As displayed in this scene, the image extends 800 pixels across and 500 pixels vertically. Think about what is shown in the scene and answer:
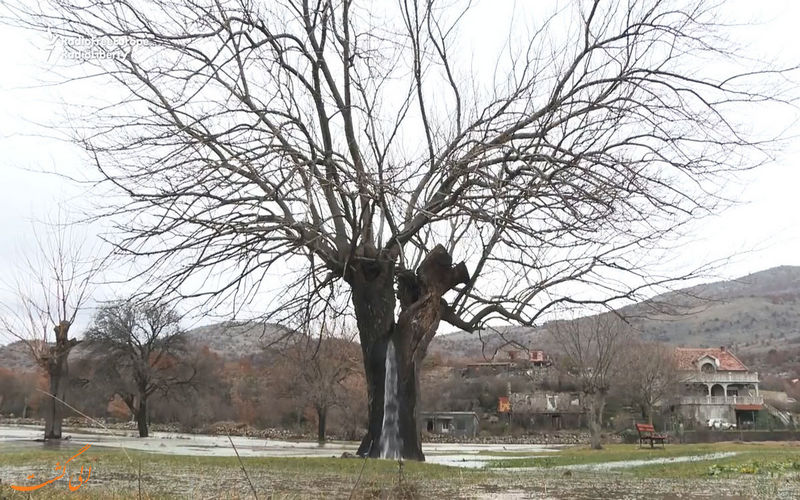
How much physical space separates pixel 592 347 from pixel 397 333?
20545mm

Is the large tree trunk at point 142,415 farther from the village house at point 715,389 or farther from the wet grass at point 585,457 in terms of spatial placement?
the village house at point 715,389

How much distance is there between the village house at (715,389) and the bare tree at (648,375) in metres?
4.63

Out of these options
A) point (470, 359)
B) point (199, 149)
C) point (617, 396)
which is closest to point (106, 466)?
point (199, 149)

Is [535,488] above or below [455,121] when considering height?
below

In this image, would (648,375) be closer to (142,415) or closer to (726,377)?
(726,377)

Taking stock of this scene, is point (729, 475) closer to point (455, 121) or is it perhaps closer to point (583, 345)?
point (455, 121)

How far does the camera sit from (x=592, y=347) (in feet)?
105

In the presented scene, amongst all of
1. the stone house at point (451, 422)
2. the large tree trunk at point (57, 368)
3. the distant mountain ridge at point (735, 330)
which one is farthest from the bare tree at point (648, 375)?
the large tree trunk at point (57, 368)

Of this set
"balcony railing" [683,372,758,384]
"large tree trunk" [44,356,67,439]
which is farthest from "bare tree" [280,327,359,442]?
"balcony railing" [683,372,758,384]

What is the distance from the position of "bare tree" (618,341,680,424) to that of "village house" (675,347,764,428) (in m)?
4.63

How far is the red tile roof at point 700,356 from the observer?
5659 centimetres

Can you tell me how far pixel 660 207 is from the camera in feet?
37.5

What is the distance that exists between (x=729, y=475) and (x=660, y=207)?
4.36 metres

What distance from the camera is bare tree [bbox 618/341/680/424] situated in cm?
4406
